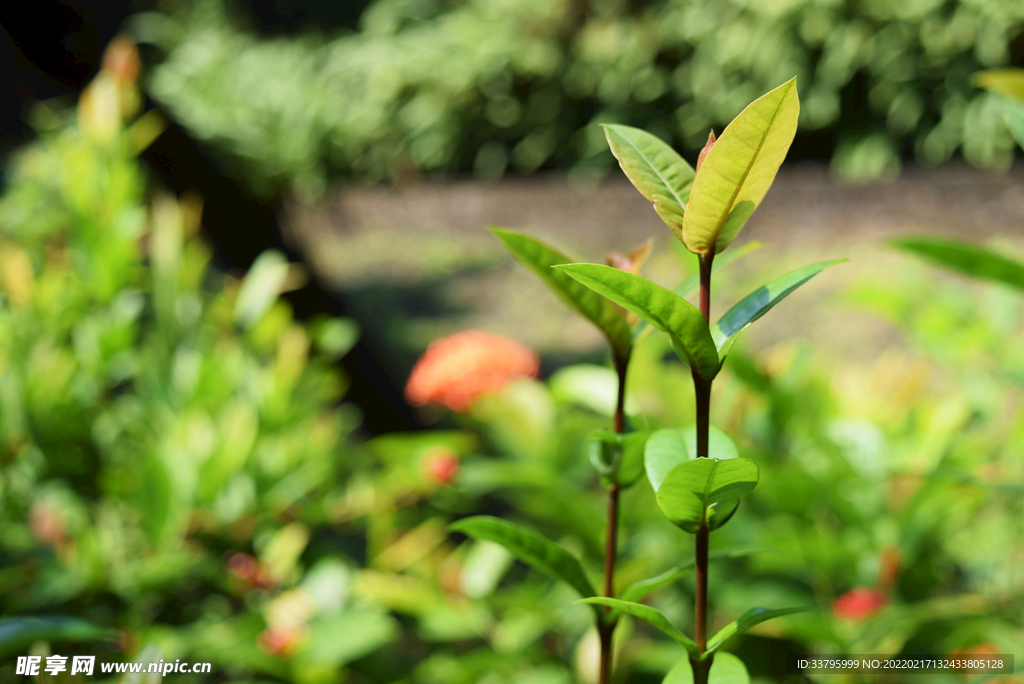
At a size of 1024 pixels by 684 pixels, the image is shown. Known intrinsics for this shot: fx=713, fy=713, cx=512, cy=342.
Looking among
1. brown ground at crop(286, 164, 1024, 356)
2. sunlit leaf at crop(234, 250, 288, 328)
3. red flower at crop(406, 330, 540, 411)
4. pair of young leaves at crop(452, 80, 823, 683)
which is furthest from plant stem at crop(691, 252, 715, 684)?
brown ground at crop(286, 164, 1024, 356)

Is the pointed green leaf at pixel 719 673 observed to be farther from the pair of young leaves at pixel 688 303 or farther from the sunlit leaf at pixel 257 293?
the sunlit leaf at pixel 257 293

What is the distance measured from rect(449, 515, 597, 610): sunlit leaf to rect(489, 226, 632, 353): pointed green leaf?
0.14m

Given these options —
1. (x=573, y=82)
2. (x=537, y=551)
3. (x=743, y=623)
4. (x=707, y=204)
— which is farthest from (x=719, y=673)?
(x=573, y=82)

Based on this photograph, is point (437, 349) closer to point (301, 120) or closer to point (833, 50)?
point (833, 50)

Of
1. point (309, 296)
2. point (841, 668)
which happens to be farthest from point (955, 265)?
point (309, 296)


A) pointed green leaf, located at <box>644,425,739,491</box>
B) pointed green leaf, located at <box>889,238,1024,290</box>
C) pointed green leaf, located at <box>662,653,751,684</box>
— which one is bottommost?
pointed green leaf, located at <box>662,653,751,684</box>

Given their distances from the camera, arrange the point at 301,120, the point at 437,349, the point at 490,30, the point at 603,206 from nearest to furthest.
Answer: the point at 437,349, the point at 603,206, the point at 490,30, the point at 301,120

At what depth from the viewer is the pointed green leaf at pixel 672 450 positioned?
1.18 ft

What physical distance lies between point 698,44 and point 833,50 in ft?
3.21

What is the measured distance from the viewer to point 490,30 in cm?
644

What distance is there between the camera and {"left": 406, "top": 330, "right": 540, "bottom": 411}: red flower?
111cm

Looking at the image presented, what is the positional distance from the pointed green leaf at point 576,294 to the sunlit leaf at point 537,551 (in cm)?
14

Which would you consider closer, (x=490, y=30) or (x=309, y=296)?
(x=309, y=296)

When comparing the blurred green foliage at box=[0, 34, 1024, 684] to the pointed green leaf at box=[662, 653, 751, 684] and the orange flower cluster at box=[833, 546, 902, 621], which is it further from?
the pointed green leaf at box=[662, 653, 751, 684]
